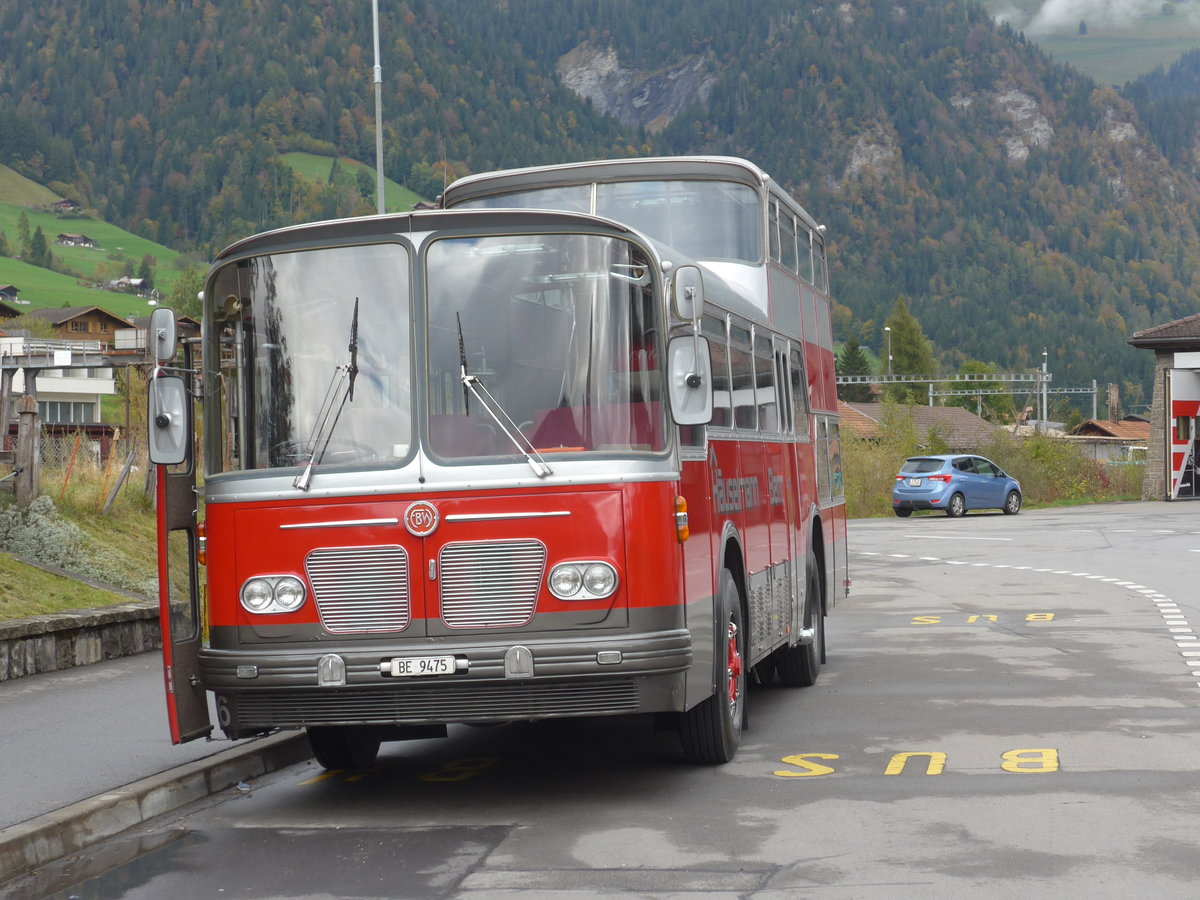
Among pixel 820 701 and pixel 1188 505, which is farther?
pixel 1188 505

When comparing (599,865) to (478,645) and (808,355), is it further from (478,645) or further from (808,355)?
(808,355)

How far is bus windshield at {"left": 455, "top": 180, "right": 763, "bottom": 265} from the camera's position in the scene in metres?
12.1

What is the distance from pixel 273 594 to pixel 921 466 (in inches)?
1442

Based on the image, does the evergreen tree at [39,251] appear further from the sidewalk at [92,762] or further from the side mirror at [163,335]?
the side mirror at [163,335]

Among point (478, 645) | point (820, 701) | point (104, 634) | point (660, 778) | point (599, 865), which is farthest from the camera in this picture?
point (104, 634)

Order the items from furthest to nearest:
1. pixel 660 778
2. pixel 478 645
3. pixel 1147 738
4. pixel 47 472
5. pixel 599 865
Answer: pixel 47 472 → pixel 1147 738 → pixel 660 778 → pixel 478 645 → pixel 599 865

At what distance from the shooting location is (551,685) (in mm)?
8016

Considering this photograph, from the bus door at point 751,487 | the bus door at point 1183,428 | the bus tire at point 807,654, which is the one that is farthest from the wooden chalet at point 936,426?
the bus door at point 751,487

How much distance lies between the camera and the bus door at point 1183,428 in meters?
56.8

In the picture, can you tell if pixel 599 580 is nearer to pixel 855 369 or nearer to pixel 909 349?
pixel 855 369

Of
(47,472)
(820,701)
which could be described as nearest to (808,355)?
(820,701)

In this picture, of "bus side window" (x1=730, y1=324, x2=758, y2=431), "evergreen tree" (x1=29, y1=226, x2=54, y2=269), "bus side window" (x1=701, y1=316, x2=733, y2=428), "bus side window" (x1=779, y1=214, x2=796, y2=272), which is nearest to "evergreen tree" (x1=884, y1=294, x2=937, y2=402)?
"evergreen tree" (x1=29, y1=226, x2=54, y2=269)

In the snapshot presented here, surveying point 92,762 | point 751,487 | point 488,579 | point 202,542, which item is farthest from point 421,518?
point 751,487

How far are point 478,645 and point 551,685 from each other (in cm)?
38
